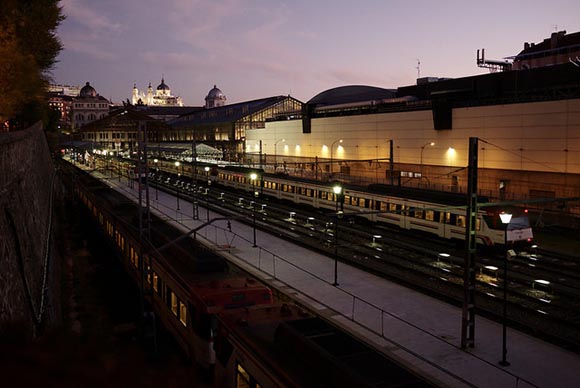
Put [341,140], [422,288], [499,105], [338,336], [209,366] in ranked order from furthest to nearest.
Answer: [341,140], [499,105], [422,288], [209,366], [338,336]

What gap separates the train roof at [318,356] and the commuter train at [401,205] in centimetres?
662

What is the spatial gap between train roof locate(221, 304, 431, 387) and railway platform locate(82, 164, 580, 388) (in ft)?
5.38

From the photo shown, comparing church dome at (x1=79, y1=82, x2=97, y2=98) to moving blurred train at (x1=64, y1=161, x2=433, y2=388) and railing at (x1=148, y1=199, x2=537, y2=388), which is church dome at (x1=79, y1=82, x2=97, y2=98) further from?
moving blurred train at (x1=64, y1=161, x2=433, y2=388)

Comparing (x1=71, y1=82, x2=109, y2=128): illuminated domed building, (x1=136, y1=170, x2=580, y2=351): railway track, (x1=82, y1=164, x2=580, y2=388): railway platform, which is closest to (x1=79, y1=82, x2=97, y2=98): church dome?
(x1=71, y1=82, x2=109, y2=128): illuminated domed building

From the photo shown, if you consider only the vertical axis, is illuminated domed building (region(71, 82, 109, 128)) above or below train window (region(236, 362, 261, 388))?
above

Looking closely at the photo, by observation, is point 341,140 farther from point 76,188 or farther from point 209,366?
point 209,366

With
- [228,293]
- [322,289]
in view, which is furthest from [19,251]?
[322,289]

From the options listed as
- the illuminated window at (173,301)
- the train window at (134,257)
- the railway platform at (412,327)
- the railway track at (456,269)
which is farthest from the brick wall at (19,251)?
the railway track at (456,269)

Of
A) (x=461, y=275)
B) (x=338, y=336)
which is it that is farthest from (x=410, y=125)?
(x=338, y=336)

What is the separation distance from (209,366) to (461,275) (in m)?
14.9

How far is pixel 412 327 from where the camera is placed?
16641mm

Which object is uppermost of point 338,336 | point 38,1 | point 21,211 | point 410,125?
point 38,1

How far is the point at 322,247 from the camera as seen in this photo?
28.8 meters

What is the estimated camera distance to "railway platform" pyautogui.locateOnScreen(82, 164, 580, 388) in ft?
43.4
